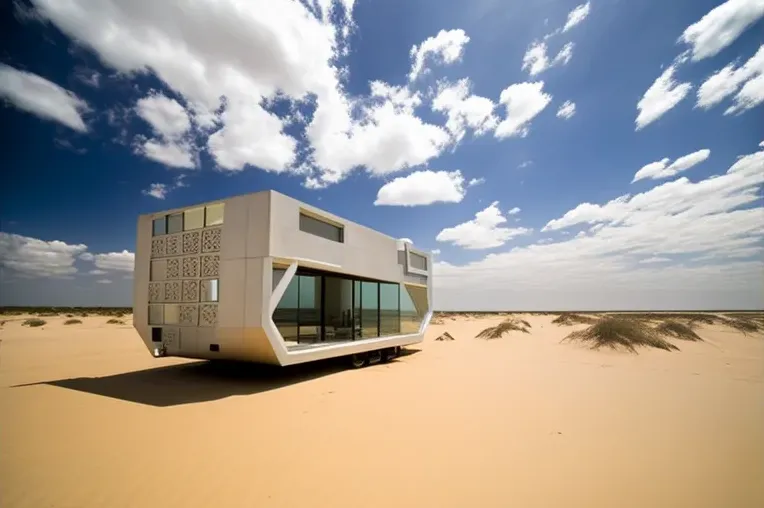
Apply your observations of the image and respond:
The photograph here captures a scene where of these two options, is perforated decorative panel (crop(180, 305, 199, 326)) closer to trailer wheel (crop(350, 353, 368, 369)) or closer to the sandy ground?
the sandy ground

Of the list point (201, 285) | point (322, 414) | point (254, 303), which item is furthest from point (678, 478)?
point (201, 285)

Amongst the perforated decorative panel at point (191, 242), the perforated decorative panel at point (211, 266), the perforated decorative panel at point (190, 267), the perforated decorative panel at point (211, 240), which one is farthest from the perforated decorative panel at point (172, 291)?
the perforated decorative panel at point (211, 240)

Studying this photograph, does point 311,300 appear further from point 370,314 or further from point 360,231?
point 360,231

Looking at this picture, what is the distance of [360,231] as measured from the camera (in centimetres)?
1176

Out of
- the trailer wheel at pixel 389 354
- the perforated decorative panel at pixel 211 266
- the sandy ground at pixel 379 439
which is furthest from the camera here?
A: the trailer wheel at pixel 389 354

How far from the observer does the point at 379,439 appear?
5.16 m

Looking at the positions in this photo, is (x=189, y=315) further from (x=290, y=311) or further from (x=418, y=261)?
(x=418, y=261)

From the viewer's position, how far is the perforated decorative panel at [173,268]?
29.9ft

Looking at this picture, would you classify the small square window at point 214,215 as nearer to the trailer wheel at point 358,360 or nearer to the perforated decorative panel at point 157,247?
the perforated decorative panel at point 157,247

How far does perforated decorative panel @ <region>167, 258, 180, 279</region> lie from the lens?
358 inches

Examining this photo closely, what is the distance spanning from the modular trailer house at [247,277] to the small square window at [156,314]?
3 cm

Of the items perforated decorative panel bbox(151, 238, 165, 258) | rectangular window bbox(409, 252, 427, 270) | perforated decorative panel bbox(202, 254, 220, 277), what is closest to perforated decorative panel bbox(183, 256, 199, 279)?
perforated decorative panel bbox(202, 254, 220, 277)

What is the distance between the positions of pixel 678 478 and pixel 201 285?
369 inches

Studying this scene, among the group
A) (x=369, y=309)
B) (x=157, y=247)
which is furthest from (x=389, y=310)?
(x=157, y=247)
